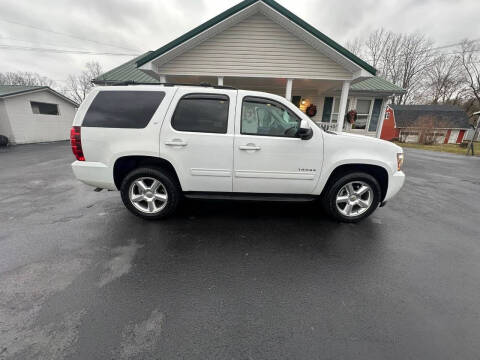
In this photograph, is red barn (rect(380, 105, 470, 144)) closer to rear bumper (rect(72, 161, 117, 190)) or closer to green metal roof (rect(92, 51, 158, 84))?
green metal roof (rect(92, 51, 158, 84))

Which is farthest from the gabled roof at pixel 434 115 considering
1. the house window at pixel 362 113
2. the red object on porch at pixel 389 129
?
the house window at pixel 362 113

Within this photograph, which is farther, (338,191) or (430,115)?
(430,115)

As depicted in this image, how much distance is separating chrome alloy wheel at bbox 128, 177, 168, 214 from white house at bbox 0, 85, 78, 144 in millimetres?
18924

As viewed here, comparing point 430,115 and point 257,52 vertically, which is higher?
point 257,52

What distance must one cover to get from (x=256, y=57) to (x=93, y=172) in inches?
283

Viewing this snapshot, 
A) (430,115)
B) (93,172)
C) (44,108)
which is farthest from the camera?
(430,115)

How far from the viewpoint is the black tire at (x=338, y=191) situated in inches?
129

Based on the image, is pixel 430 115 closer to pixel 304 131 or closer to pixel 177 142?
pixel 304 131

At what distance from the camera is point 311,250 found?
2773mm

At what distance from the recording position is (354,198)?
3439 mm

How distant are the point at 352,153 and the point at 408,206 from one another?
2.55 m

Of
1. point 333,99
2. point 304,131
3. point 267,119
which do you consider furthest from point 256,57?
point 304,131

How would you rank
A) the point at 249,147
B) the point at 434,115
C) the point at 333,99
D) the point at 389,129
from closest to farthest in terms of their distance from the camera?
1. the point at 249,147
2. the point at 333,99
3. the point at 434,115
4. the point at 389,129

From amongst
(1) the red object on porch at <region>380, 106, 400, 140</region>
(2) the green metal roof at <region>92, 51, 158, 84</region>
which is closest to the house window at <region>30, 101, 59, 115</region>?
(2) the green metal roof at <region>92, 51, 158, 84</region>
